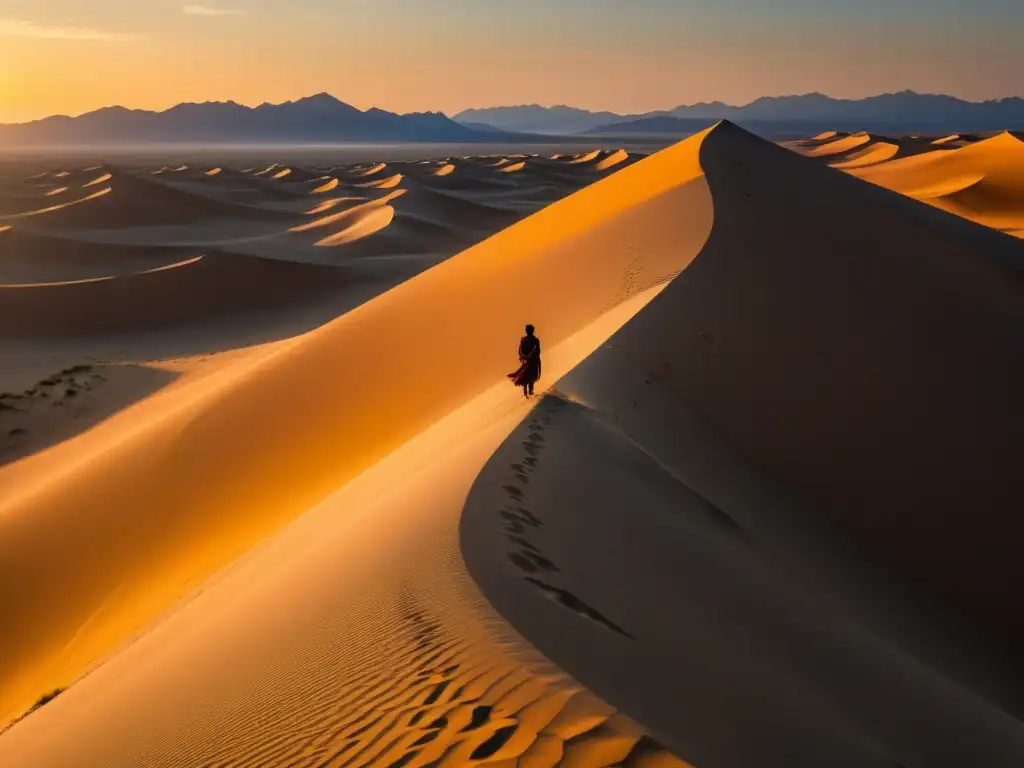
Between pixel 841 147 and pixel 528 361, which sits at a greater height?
pixel 841 147

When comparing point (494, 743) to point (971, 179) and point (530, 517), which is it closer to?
point (530, 517)

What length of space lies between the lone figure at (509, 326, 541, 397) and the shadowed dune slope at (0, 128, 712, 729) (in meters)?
0.93

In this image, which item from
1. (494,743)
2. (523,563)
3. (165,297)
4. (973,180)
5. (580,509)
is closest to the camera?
(494,743)

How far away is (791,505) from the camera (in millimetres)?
7227

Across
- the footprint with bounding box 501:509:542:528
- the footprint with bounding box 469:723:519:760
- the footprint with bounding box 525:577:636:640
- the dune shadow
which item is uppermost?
the footprint with bounding box 469:723:519:760

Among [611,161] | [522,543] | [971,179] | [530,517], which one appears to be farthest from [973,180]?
[522,543]

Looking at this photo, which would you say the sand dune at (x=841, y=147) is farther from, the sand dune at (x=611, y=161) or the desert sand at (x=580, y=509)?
Result: the desert sand at (x=580, y=509)

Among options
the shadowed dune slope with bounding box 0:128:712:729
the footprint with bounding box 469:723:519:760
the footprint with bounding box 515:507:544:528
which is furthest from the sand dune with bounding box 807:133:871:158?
the footprint with bounding box 469:723:519:760

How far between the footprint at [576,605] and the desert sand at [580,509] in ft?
0.09

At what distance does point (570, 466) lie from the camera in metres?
5.62

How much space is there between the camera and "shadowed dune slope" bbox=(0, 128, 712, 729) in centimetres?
808

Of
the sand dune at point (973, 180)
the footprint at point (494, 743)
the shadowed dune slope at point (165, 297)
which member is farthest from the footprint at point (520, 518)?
the sand dune at point (973, 180)

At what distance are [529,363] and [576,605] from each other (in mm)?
3710

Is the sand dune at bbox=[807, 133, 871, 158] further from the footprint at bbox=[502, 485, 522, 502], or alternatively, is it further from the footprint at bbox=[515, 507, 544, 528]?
the footprint at bbox=[515, 507, 544, 528]
